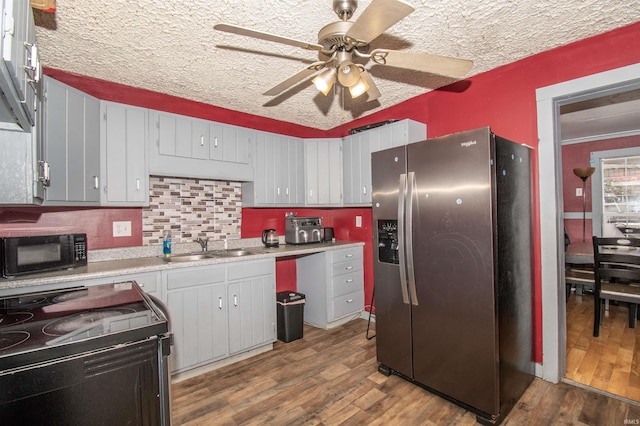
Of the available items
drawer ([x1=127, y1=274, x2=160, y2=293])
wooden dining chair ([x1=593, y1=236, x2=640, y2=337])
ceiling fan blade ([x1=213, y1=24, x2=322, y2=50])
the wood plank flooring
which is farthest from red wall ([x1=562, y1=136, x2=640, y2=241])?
drawer ([x1=127, y1=274, x2=160, y2=293])

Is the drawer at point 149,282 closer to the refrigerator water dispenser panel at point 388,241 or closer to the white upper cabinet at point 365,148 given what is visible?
the refrigerator water dispenser panel at point 388,241

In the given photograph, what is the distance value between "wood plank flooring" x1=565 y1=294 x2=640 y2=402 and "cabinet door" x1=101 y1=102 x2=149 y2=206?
378 cm

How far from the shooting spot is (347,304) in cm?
360

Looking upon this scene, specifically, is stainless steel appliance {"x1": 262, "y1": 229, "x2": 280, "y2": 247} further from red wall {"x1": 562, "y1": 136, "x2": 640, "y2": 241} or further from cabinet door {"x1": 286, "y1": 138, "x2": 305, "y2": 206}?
red wall {"x1": 562, "y1": 136, "x2": 640, "y2": 241}

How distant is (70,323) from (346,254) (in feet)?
9.06

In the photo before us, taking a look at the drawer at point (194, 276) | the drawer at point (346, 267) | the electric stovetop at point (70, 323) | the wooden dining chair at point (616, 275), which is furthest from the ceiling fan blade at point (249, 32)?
the wooden dining chair at point (616, 275)

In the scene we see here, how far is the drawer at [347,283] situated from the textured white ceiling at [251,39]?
2063 millimetres

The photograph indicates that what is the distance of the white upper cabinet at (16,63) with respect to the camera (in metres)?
0.87

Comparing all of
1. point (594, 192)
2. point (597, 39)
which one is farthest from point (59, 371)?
point (594, 192)

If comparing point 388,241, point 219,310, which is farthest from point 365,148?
point 219,310

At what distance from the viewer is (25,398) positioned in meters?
0.85

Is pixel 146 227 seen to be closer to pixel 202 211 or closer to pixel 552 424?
pixel 202 211

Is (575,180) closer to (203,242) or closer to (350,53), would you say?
(350,53)

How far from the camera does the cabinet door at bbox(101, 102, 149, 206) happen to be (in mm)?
2457
